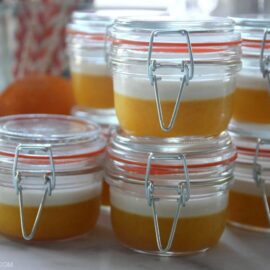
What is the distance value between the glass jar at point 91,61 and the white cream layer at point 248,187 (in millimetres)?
205

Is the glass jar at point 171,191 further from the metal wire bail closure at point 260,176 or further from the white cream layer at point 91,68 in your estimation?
the white cream layer at point 91,68

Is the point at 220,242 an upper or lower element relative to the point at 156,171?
lower

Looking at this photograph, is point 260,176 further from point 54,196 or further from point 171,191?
point 54,196

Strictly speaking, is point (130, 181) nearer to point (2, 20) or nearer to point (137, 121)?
point (137, 121)

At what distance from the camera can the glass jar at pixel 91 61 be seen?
0.88m

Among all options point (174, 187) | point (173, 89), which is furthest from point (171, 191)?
point (173, 89)

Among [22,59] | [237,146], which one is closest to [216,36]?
[237,146]

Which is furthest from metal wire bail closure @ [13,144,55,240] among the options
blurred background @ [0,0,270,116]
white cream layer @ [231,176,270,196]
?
blurred background @ [0,0,270,116]

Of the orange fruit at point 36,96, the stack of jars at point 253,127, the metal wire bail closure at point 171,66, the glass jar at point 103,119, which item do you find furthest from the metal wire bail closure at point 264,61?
the orange fruit at point 36,96

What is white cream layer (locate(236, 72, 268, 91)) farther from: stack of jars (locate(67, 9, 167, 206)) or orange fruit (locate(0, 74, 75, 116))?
orange fruit (locate(0, 74, 75, 116))

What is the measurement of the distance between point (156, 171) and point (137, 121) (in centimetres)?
6

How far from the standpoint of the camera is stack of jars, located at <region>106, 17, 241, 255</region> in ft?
2.23

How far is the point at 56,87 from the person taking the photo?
3.11 ft

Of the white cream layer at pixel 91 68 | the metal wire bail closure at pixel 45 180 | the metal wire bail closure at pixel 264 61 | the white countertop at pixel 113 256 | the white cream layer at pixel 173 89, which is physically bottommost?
the white countertop at pixel 113 256
